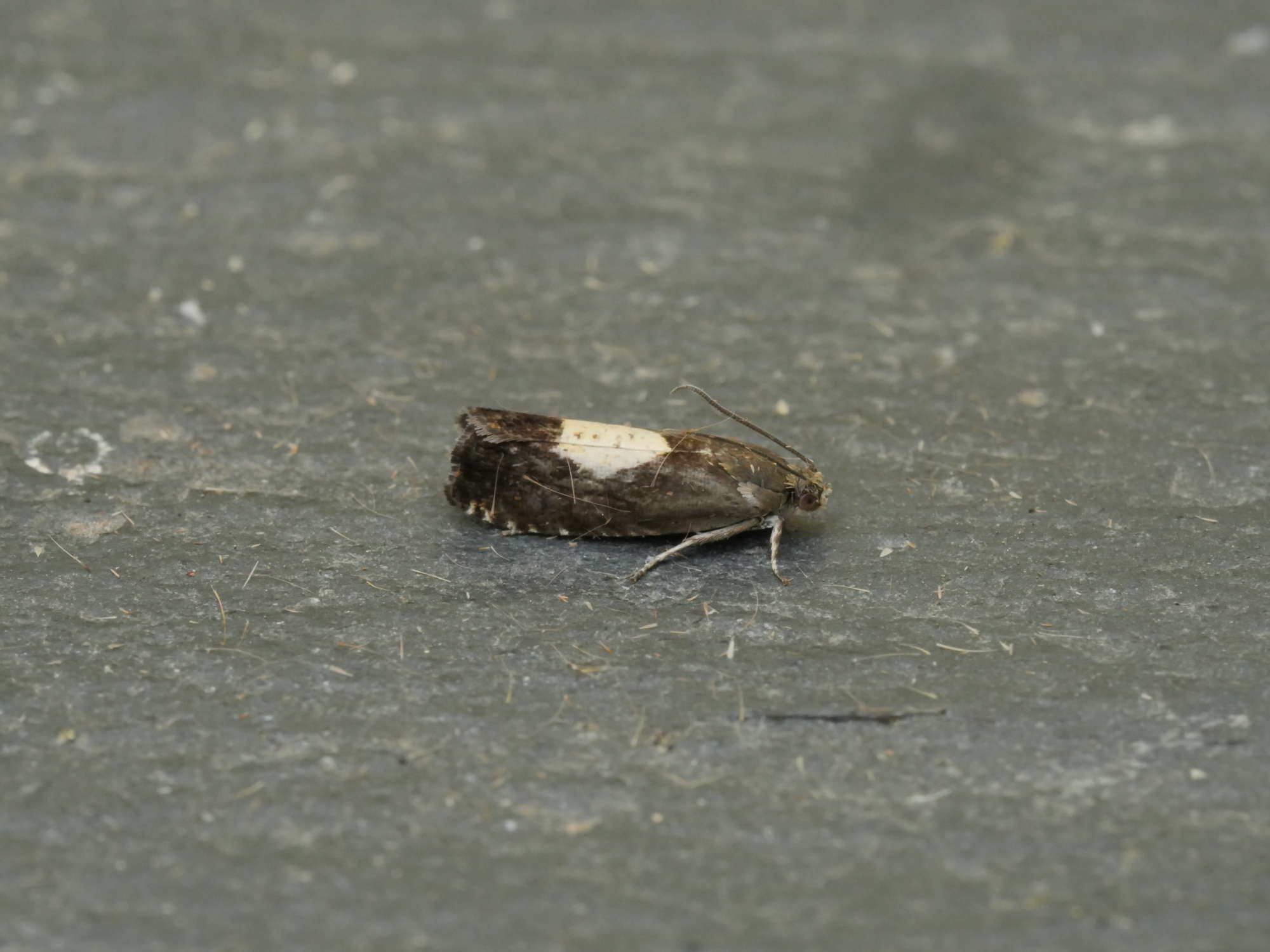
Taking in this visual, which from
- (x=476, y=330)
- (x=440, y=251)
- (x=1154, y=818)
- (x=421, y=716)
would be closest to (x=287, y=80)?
(x=440, y=251)

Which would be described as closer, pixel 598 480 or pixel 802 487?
pixel 598 480

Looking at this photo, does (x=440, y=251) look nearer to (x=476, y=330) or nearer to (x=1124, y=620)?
(x=476, y=330)

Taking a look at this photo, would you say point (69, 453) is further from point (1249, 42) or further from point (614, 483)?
point (1249, 42)

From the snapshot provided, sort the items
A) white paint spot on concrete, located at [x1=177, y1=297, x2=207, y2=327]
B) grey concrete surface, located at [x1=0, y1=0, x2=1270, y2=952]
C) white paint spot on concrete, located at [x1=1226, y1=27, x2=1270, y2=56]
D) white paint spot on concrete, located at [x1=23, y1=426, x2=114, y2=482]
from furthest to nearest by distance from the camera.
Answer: white paint spot on concrete, located at [x1=1226, y1=27, x2=1270, y2=56]
white paint spot on concrete, located at [x1=177, y1=297, x2=207, y2=327]
white paint spot on concrete, located at [x1=23, y1=426, x2=114, y2=482]
grey concrete surface, located at [x1=0, y1=0, x2=1270, y2=952]

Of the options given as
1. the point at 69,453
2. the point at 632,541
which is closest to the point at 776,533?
the point at 632,541

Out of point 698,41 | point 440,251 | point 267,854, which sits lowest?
point 267,854

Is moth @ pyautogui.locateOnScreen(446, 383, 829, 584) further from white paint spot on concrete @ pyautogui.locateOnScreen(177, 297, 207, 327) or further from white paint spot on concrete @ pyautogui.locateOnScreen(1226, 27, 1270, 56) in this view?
white paint spot on concrete @ pyautogui.locateOnScreen(1226, 27, 1270, 56)

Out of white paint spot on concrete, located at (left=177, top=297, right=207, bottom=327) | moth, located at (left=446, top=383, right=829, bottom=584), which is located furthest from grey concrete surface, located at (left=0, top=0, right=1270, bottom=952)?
moth, located at (left=446, top=383, right=829, bottom=584)
